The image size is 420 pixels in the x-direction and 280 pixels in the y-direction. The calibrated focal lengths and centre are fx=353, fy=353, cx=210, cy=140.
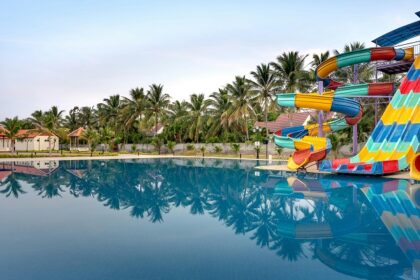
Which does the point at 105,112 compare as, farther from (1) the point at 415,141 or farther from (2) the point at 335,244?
(2) the point at 335,244

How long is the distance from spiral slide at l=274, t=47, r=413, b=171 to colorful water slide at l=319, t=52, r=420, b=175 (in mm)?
694

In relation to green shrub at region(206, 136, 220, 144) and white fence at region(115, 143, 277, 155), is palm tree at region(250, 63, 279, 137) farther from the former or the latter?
green shrub at region(206, 136, 220, 144)

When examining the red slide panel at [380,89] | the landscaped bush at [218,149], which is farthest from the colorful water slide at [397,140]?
the landscaped bush at [218,149]

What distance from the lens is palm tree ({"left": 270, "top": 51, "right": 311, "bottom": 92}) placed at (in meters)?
38.0

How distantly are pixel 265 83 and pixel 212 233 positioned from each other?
3398 centimetres

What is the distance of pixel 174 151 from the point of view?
49.3 m

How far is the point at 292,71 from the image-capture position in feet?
126

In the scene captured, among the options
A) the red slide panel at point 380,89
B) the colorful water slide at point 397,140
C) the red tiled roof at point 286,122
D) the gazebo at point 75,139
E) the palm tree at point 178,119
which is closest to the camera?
the colorful water slide at point 397,140

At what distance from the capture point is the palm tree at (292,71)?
125 ft

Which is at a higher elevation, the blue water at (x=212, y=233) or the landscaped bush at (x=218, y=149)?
the landscaped bush at (x=218, y=149)

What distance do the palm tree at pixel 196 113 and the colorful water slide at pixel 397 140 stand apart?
28.0m

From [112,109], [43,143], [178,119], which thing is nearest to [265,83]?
[178,119]

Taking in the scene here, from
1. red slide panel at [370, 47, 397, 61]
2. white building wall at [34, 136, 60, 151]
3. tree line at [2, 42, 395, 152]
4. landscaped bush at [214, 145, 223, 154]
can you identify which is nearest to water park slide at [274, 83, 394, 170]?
red slide panel at [370, 47, 397, 61]

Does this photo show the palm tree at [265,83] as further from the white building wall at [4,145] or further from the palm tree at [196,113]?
the white building wall at [4,145]
